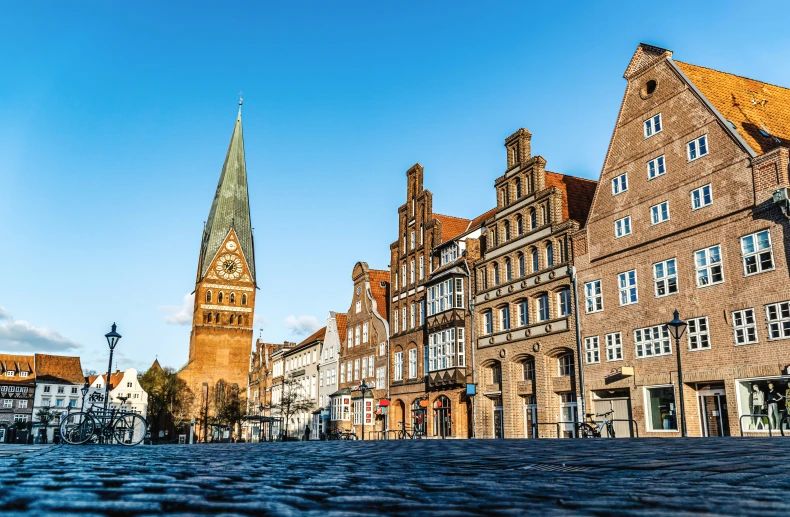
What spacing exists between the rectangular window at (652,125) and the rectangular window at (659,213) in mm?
3413

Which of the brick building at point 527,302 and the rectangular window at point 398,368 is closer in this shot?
the brick building at point 527,302

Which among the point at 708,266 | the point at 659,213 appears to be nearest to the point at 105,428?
the point at 708,266

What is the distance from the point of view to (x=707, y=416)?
87.8 feet

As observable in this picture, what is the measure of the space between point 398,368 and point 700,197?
26.6 m

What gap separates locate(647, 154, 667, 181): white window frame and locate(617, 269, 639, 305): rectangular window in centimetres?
419

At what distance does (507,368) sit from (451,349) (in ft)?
17.0

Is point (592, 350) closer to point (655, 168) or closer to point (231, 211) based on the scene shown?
point (655, 168)

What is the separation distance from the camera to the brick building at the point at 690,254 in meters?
24.7

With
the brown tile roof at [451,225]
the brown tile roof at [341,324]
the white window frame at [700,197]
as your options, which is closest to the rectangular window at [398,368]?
the brown tile roof at [451,225]

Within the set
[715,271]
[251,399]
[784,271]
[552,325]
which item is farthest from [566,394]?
[251,399]

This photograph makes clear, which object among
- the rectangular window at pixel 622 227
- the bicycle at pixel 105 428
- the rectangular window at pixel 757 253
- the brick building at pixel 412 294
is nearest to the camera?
the bicycle at pixel 105 428

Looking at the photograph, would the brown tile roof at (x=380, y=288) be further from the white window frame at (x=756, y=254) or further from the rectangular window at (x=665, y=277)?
the white window frame at (x=756, y=254)

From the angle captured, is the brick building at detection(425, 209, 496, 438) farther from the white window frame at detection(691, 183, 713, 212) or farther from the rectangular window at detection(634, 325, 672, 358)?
the white window frame at detection(691, 183, 713, 212)

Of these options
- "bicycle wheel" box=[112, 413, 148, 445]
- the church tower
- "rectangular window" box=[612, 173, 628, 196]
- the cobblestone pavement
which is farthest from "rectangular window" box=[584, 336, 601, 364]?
the church tower
